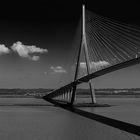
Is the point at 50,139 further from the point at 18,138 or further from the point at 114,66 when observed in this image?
the point at 114,66

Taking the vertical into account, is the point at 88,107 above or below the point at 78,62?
below

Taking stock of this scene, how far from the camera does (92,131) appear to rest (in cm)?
1927

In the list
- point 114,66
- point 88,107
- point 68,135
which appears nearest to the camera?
point 68,135

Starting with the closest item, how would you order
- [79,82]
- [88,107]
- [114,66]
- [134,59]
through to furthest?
[134,59]
[114,66]
[79,82]
[88,107]

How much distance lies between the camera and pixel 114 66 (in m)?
27.6

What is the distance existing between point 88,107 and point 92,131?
26.0 metres

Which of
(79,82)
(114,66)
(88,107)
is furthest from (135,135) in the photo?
(88,107)

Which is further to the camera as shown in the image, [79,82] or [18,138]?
[79,82]

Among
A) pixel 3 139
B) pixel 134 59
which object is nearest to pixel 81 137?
pixel 3 139

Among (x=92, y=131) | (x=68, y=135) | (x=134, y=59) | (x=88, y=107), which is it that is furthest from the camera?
(x=88, y=107)

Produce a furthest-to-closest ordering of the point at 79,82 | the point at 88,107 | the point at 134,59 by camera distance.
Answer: the point at 88,107 < the point at 79,82 < the point at 134,59

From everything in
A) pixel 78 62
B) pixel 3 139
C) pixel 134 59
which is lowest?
pixel 3 139

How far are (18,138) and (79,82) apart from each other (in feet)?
74.7

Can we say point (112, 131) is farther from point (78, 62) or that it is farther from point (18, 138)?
point (78, 62)
